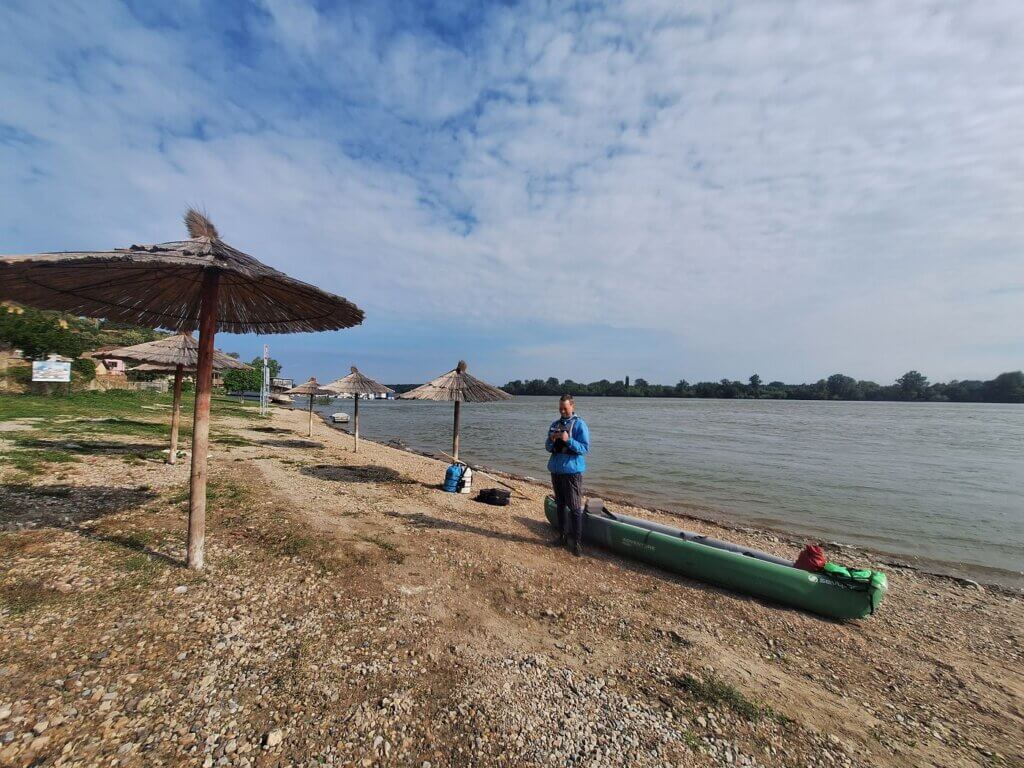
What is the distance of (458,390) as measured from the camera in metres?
9.81

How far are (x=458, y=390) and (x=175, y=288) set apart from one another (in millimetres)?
5669

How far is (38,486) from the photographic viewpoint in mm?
6012

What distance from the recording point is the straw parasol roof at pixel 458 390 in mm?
9664

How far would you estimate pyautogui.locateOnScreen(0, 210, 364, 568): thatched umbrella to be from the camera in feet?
11.0

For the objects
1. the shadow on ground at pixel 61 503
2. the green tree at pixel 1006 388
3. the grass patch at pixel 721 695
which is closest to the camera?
the grass patch at pixel 721 695

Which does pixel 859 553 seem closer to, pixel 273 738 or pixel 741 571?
pixel 741 571

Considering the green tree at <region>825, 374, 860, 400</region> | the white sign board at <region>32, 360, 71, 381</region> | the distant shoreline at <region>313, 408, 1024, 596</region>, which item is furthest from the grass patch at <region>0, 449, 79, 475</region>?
the green tree at <region>825, 374, 860, 400</region>

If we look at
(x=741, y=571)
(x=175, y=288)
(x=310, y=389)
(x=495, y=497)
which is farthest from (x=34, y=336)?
(x=741, y=571)

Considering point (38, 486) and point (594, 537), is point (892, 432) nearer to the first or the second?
point (594, 537)

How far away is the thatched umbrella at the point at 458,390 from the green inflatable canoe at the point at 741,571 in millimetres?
4213

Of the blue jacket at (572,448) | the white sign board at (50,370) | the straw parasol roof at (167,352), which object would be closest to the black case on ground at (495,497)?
the blue jacket at (572,448)

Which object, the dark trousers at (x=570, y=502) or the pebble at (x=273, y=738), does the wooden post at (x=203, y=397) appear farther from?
the dark trousers at (x=570, y=502)

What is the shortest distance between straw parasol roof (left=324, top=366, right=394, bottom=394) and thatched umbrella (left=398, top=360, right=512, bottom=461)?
4.46m

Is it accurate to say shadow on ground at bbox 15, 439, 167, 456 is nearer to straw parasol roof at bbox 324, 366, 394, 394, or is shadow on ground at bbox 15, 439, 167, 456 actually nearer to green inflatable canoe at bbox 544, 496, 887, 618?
straw parasol roof at bbox 324, 366, 394, 394
